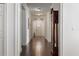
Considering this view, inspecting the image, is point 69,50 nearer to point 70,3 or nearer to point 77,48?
point 77,48

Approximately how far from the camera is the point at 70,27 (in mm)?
2973

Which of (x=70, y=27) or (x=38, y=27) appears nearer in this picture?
(x=70, y=27)

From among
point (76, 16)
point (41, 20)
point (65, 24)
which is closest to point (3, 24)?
point (65, 24)

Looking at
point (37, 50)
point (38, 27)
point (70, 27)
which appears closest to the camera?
point (70, 27)

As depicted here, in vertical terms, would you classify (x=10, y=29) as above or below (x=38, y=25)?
below

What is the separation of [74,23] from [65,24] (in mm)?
187

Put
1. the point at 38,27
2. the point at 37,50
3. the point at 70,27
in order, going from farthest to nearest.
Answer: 1. the point at 38,27
2. the point at 37,50
3. the point at 70,27

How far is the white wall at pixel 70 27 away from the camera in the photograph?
2959 millimetres

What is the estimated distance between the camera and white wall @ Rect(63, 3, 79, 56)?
2959 mm

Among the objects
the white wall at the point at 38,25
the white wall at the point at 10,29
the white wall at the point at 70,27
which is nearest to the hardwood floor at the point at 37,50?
the white wall at the point at 10,29

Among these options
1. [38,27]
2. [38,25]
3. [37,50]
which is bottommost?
[37,50]

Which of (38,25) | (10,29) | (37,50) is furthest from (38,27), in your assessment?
(10,29)

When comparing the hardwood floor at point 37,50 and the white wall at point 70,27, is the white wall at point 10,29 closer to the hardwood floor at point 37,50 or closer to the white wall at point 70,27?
the white wall at point 70,27

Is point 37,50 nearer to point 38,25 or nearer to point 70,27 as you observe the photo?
point 70,27
